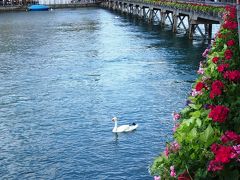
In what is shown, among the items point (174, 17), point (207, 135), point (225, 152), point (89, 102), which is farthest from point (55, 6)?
point (225, 152)

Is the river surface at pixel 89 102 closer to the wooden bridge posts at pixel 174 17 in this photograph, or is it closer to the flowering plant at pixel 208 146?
the wooden bridge posts at pixel 174 17

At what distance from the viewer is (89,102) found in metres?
31.6

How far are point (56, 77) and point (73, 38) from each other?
96.1ft

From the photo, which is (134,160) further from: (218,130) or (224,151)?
(224,151)

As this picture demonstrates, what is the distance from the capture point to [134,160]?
2095cm

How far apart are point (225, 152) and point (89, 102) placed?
26.2 m

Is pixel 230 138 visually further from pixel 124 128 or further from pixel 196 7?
Result: pixel 196 7

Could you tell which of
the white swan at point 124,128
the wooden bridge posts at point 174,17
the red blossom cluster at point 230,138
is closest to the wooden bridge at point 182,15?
the wooden bridge posts at point 174,17

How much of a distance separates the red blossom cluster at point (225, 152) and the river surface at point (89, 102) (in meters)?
10.4

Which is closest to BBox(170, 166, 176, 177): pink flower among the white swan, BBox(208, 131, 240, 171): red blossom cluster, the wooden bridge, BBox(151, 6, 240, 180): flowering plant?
BBox(151, 6, 240, 180): flowering plant

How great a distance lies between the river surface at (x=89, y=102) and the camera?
21.0m

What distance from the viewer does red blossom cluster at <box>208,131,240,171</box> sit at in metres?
5.62

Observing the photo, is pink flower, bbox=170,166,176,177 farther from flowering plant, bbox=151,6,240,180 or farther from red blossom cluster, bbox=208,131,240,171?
red blossom cluster, bbox=208,131,240,171

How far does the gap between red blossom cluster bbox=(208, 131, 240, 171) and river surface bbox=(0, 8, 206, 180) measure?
10.4 metres
